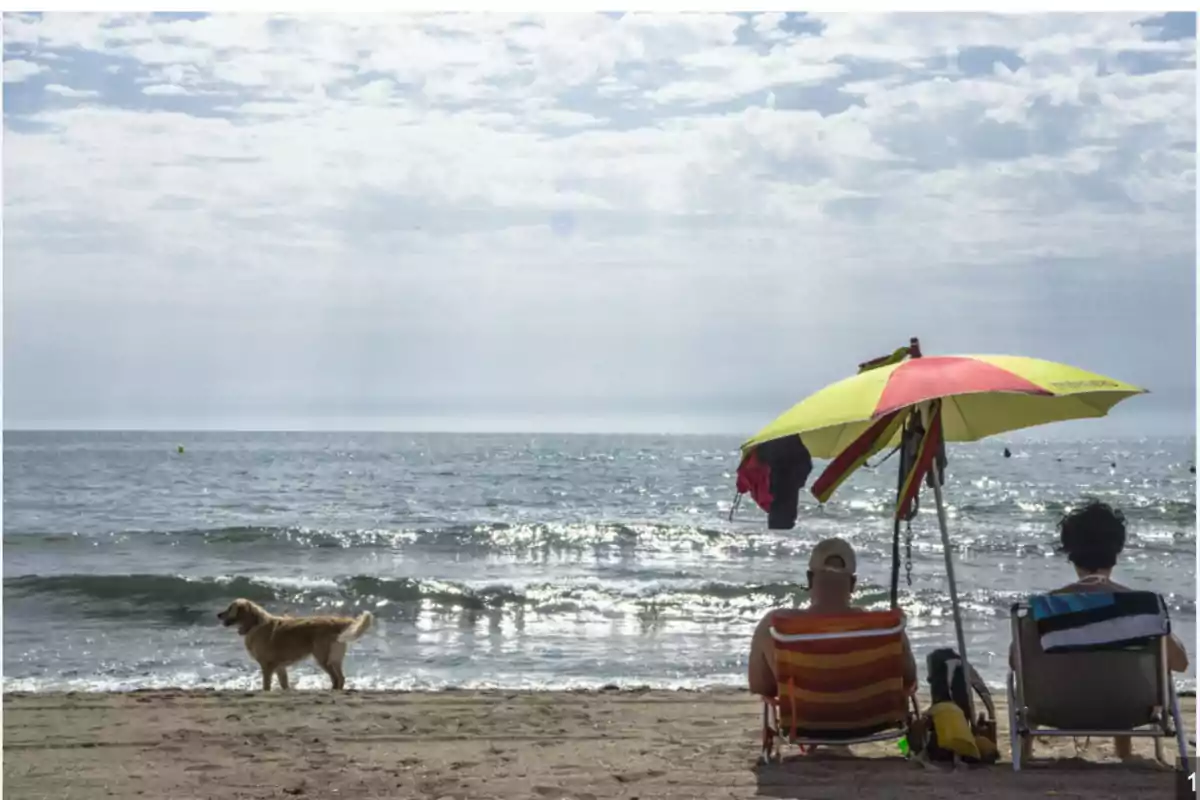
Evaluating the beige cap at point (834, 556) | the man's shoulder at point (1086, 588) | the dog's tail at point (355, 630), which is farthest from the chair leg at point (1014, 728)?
the dog's tail at point (355, 630)

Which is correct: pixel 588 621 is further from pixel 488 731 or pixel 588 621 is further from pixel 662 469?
pixel 662 469

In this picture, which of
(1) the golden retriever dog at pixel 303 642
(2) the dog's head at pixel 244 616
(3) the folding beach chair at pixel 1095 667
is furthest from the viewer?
(2) the dog's head at pixel 244 616

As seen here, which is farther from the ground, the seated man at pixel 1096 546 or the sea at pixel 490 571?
the seated man at pixel 1096 546

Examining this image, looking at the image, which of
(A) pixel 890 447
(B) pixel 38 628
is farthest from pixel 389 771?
(B) pixel 38 628

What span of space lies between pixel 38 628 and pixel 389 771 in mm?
8814

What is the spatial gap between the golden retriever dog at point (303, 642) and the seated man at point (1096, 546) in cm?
509

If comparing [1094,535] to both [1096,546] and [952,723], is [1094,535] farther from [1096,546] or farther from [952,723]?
[952,723]

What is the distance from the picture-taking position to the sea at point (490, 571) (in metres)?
10.7

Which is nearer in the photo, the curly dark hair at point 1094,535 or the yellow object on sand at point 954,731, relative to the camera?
the curly dark hair at point 1094,535

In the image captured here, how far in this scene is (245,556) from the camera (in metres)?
20.3

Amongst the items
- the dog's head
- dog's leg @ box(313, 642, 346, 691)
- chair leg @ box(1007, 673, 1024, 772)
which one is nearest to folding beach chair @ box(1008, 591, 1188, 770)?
chair leg @ box(1007, 673, 1024, 772)

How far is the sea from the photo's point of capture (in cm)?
1070

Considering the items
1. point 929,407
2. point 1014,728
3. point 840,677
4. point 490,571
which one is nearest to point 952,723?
point 1014,728

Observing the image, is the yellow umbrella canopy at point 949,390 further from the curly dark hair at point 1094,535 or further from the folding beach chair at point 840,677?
the folding beach chair at point 840,677
